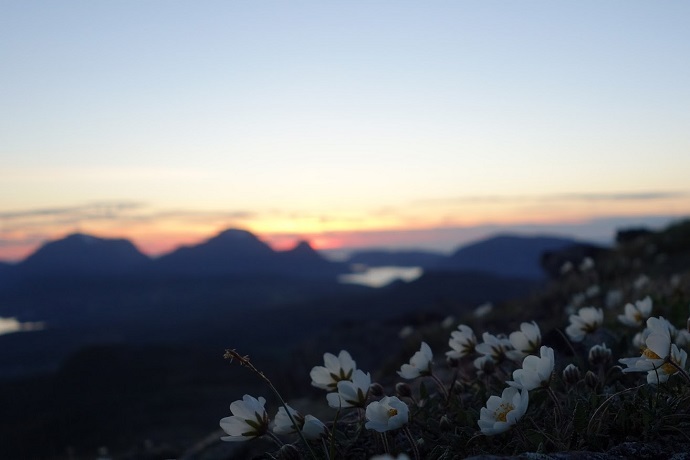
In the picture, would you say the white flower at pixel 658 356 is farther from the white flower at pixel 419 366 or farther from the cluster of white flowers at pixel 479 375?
the white flower at pixel 419 366

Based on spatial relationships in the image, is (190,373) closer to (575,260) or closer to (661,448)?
(575,260)

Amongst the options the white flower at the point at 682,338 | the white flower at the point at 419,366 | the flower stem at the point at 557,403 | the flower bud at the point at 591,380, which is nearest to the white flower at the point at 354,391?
the white flower at the point at 419,366

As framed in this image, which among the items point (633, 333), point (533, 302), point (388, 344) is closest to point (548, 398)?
point (633, 333)

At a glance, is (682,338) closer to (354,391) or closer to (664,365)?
(664,365)

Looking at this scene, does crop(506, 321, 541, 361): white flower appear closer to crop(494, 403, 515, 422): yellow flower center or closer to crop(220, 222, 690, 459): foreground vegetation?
crop(220, 222, 690, 459): foreground vegetation

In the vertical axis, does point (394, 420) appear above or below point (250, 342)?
above

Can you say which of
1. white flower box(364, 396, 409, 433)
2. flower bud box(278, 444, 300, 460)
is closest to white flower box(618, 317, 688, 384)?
white flower box(364, 396, 409, 433)

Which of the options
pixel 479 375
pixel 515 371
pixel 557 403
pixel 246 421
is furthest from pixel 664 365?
pixel 246 421
